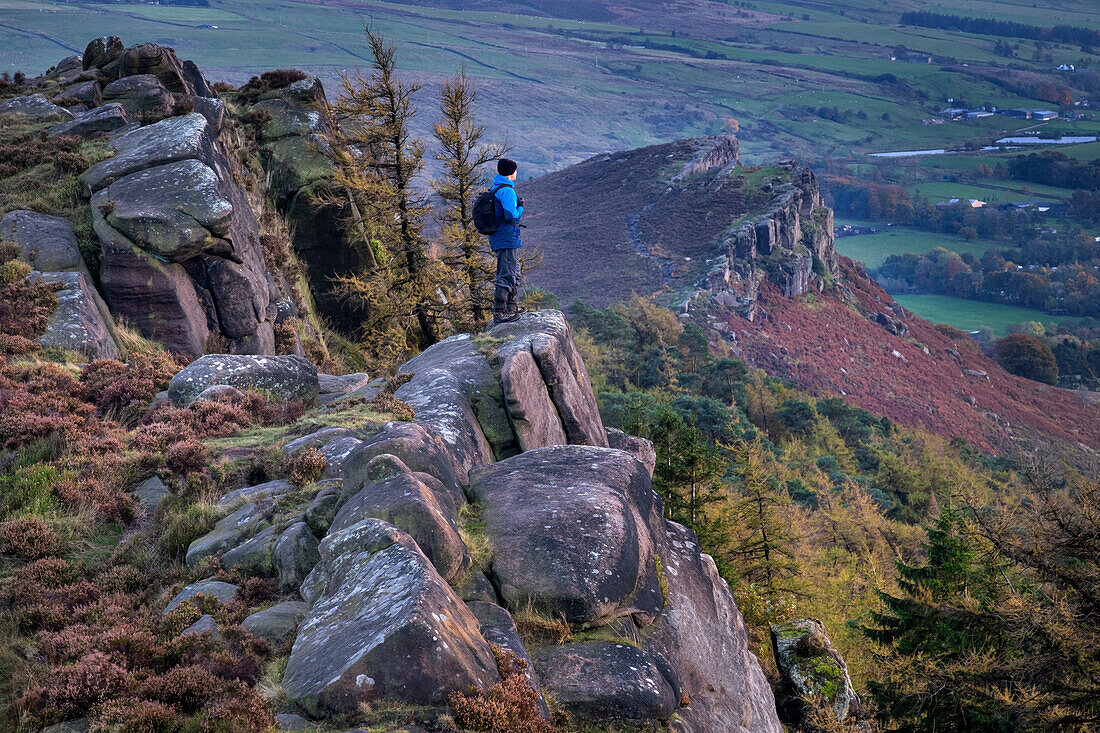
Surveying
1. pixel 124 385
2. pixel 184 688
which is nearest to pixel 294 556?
pixel 184 688

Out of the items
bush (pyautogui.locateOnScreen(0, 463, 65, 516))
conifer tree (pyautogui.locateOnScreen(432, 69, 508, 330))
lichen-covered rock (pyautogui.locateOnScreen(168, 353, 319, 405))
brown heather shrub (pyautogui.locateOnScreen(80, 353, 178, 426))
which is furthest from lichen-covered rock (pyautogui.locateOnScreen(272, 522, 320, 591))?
conifer tree (pyautogui.locateOnScreen(432, 69, 508, 330))

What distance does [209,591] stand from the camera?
8414 millimetres

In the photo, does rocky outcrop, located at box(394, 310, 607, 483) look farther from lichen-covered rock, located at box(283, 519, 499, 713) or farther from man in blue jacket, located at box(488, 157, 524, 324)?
lichen-covered rock, located at box(283, 519, 499, 713)

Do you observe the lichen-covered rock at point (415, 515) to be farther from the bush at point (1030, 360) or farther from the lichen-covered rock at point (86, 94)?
the bush at point (1030, 360)

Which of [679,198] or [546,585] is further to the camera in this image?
[679,198]

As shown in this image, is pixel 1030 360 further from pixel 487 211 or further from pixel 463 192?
pixel 487 211

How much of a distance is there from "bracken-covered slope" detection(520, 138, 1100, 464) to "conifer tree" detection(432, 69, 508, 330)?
63.5 meters

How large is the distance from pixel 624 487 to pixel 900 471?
6126cm

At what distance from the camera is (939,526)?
66.8ft

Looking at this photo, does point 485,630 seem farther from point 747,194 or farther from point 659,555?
point 747,194

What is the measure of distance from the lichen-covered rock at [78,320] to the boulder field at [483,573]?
23.7ft

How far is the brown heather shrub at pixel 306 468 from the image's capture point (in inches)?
431

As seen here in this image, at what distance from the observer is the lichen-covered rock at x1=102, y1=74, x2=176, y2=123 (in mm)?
23047

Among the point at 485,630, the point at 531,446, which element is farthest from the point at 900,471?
the point at 485,630
